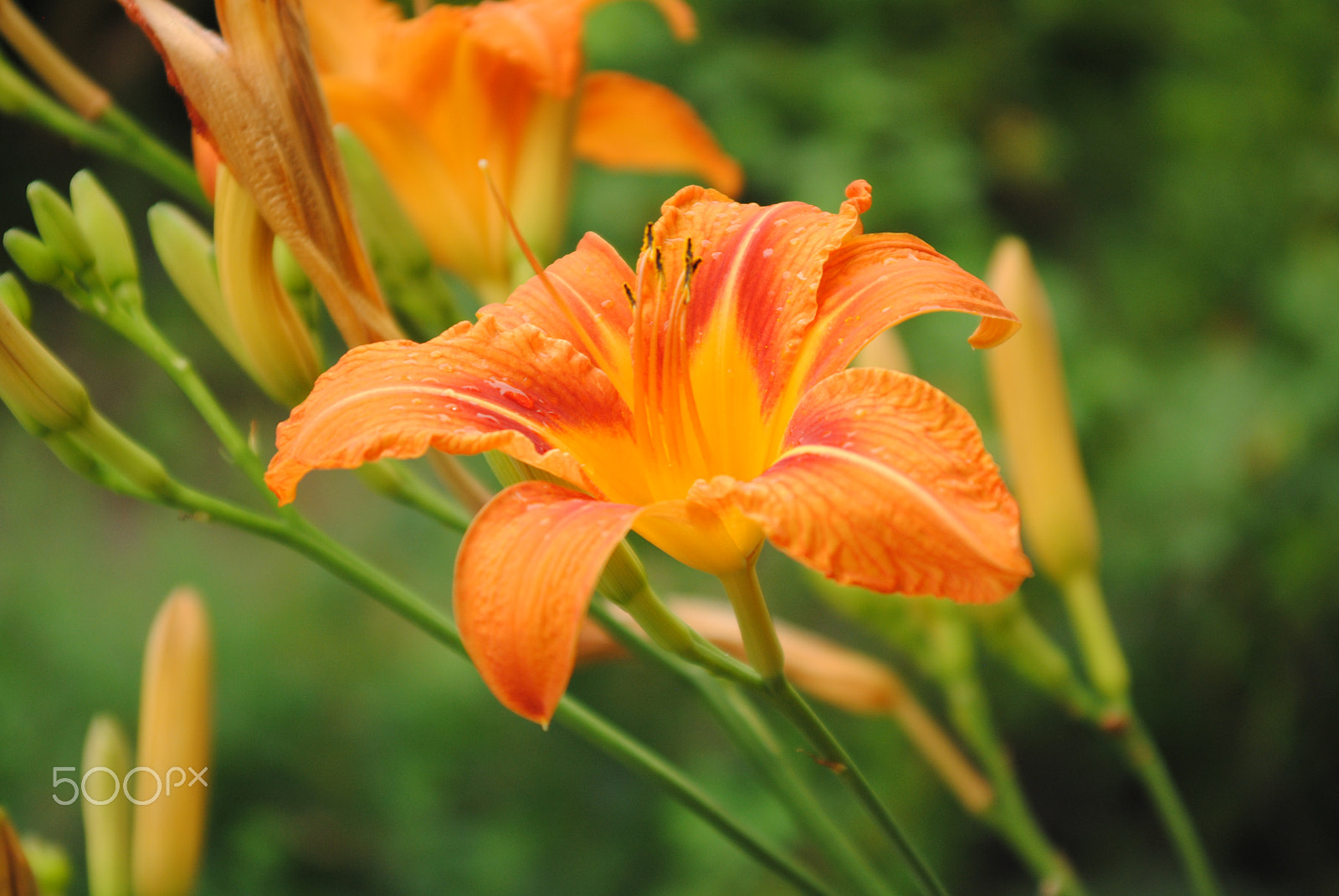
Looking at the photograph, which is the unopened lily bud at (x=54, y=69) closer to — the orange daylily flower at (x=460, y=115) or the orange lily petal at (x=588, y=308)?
the orange daylily flower at (x=460, y=115)

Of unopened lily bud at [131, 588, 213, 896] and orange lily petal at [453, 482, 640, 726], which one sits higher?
orange lily petal at [453, 482, 640, 726]

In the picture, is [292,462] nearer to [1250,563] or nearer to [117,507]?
[1250,563]

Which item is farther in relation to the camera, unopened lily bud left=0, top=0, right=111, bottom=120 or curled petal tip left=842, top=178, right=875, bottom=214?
unopened lily bud left=0, top=0, right=111, bottom=120

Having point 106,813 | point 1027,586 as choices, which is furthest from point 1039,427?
point 1027,586

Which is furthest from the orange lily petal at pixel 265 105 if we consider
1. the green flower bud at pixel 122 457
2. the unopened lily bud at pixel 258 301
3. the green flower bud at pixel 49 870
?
the green flower bud at pixel 49 870

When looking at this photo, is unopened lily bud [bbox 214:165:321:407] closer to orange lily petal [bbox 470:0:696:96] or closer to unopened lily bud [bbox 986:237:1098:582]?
orange lily petal [bbox 470:0:696:96]


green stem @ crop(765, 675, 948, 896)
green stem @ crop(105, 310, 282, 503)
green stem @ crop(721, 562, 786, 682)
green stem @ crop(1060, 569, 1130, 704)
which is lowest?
green stem @ crop(1060, 569, 1130, 704)

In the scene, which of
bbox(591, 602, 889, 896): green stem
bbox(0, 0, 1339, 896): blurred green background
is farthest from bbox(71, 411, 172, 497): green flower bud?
bbox(0, 0, 1339, 896): blurred green background
